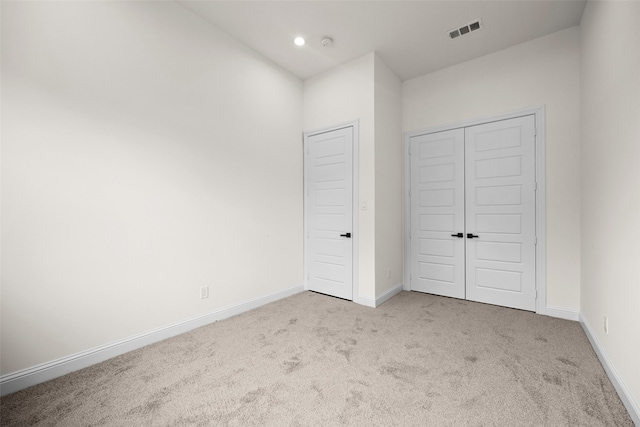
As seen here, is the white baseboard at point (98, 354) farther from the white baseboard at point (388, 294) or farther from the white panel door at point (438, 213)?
the white panel door at point (438, 213)

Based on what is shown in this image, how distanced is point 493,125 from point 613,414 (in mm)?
2913

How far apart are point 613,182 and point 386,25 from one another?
96.1 inches

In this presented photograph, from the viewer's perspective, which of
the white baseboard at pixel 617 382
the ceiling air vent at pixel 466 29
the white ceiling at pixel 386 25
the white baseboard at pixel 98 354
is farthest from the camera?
the ceiling air vent at pixel 466 29

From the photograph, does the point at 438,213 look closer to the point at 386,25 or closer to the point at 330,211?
the point at 330,211

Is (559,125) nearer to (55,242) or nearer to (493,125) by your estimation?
(493,125)

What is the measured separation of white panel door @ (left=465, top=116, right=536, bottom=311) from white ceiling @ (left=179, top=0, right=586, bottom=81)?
3.14 feet

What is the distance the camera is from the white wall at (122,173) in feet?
6.07

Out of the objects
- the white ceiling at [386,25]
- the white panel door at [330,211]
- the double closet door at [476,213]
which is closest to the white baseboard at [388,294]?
the double closet door at [476,213]

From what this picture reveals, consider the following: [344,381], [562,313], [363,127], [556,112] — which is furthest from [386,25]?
[562,313]

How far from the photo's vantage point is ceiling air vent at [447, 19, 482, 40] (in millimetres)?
2891

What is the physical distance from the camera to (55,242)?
1.97 meters

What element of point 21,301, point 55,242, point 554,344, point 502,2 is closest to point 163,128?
→ point 55,242

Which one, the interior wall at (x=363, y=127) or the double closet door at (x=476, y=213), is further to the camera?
the interior wall at (x=363, y=127)

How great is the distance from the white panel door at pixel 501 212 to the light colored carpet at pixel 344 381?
56cm
